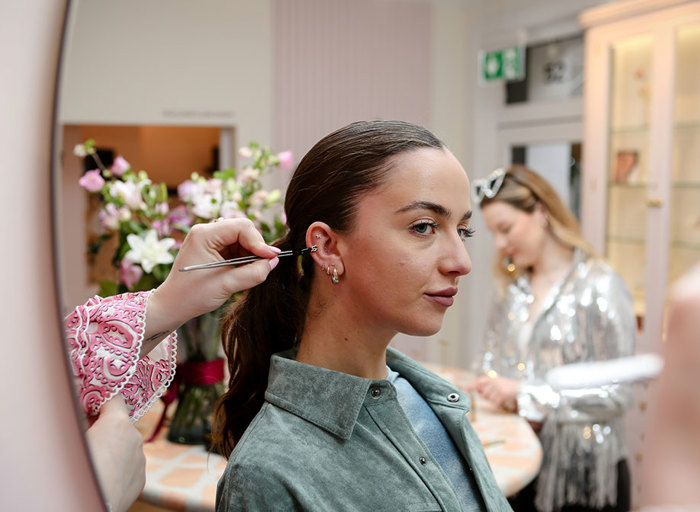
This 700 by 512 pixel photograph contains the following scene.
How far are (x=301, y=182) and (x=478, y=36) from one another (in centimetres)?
326

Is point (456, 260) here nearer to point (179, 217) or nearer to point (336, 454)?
point (336, 454)

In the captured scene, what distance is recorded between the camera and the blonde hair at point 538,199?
189 cm

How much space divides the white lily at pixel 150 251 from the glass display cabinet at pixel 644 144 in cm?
158

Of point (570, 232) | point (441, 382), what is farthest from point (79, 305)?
point (570, 232)

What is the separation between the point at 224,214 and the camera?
4.64 ft

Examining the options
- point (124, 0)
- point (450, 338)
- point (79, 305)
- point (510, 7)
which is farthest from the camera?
point (450, 338)

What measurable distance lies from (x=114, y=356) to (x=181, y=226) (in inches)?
34.5

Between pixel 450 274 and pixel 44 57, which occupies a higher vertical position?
pixel 44 57

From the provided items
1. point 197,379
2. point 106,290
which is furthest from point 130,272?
point 106,290

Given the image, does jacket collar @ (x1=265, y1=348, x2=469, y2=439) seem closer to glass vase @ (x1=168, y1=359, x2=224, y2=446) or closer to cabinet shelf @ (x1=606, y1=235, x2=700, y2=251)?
glass vase @ (x1=168, y1=359, x2=224, y2=446)

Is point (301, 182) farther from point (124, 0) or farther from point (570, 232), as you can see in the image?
point (124, 0)

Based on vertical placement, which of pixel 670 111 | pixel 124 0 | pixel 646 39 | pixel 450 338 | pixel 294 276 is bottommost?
pixel 450 338

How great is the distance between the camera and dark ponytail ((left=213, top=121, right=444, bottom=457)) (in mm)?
621

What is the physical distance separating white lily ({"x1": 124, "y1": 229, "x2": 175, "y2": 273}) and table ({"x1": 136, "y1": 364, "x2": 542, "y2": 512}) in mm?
299
